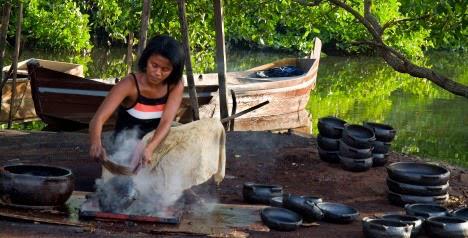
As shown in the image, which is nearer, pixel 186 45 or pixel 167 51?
pixel 167 51

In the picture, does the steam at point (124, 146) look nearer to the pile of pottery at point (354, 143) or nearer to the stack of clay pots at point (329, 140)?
the pile of pottery at point (354, 143)

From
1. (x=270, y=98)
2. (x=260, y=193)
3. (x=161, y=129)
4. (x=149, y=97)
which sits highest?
(x=149, y=97)

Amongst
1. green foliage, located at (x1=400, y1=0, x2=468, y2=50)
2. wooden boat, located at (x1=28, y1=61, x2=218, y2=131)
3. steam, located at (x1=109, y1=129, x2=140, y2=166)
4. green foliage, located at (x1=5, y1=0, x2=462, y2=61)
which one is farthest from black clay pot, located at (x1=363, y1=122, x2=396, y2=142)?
wooden boat, located at (x1=28, y1=61, x2=218, y2=131)

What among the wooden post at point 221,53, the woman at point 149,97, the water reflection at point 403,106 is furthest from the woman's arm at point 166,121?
the water reflection at point 403,106

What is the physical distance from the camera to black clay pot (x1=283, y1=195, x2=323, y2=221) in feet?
22.2

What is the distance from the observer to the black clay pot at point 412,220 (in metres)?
6.50

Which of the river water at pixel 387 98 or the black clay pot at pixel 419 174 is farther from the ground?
the black clay pot at pixel 419 174

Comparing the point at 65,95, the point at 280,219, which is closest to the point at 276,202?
the point at 280,219

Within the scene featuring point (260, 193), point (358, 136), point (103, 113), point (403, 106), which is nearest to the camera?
point (103, 113)

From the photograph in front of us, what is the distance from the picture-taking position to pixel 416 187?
304 inches

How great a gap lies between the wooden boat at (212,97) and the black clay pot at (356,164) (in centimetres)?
533

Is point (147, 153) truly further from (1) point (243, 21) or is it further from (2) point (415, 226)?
(1) point (243, 21)

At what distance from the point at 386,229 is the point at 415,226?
40cm

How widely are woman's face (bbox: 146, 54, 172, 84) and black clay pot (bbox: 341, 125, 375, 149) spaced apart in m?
3.21
